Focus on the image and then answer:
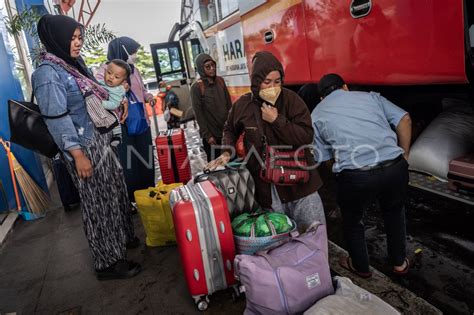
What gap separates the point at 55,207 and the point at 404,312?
12.8ft

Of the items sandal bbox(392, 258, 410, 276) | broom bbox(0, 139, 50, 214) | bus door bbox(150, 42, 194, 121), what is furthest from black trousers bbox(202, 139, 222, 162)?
bus door bbox(150, 42, 194, 121)

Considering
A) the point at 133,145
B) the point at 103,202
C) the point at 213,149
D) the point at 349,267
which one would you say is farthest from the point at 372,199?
the point at 133,145

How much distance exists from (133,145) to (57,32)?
1.55 metres

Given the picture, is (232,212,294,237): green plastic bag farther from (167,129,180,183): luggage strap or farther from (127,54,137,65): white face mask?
(127,54,137,65): white face mask

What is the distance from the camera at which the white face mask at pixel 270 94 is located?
1882 millimetres

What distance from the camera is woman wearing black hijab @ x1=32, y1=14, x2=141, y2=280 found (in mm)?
1981

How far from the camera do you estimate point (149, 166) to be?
358 cm

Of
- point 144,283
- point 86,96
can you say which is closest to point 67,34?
point 86,96

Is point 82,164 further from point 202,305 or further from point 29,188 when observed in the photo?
point 29,188

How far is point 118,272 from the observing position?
243cm

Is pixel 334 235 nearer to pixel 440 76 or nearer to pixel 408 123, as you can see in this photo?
pixel 408 123

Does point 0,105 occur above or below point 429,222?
above

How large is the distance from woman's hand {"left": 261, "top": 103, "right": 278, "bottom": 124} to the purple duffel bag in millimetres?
681

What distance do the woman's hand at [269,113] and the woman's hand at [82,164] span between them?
3.77ft
